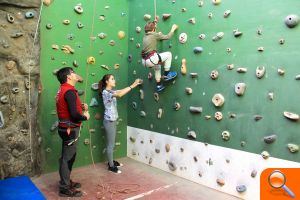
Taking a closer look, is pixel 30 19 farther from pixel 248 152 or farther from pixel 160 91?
pixel 248 152

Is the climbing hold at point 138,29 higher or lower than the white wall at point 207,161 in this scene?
higher

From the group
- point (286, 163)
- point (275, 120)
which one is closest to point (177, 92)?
point (275, 120)

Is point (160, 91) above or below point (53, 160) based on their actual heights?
above

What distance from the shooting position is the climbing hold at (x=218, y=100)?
127 inches

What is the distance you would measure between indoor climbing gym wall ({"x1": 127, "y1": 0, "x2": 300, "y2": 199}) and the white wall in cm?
1

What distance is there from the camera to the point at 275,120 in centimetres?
283

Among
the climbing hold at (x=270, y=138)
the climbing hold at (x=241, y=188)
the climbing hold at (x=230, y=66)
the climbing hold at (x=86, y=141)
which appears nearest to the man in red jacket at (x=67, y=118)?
the climbing hold at (x=86, y=141)

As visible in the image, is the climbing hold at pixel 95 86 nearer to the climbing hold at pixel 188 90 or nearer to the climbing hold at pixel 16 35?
the climbing hold at pixel 16 35

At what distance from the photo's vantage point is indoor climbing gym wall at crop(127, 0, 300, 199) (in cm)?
277

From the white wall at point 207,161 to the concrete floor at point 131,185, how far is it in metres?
0.11

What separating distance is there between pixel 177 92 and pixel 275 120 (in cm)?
131

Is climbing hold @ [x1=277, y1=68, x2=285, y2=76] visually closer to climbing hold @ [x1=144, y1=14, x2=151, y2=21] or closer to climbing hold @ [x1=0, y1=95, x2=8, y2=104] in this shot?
climbing hold @ [x1=144, y1=14, x2=151, y2=21]

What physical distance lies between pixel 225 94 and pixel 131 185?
1551 millimetres

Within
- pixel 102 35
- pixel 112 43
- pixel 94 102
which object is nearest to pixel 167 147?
pixel 94 102
